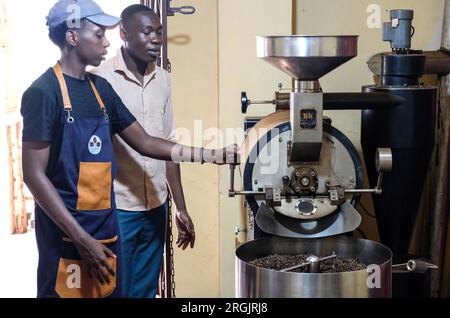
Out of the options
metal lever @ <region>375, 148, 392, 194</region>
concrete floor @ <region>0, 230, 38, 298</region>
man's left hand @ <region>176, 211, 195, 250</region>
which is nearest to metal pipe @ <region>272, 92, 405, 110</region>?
metal lever @ <region>375, 148, 392, 194</region>

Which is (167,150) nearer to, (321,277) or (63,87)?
(63,87)

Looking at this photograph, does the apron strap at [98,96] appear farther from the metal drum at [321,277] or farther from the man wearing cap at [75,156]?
the metal drum at [321,277]

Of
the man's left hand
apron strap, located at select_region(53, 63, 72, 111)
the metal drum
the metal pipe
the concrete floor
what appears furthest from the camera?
the man's left hand

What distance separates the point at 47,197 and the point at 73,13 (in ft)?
1.79

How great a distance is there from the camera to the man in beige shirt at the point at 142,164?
2.18 metres

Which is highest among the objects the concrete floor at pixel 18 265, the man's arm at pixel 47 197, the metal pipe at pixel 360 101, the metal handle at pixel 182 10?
the metal handle at pixel 182 10

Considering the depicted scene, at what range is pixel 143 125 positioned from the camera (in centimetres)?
224

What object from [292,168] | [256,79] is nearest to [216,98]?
[256,79]

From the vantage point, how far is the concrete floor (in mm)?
2146

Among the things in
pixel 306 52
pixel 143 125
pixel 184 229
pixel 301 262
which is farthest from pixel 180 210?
pixel 306 52

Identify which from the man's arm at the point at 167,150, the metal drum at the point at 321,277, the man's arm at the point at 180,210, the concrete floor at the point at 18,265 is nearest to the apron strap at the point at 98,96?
the man's arm at the point at 167,150

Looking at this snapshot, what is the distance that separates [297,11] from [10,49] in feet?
3.60

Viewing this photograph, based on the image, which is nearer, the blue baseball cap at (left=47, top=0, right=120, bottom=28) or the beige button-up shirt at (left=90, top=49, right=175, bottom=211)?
the blue baseball cap at (left=47, top=0, right=120, bottom=28)

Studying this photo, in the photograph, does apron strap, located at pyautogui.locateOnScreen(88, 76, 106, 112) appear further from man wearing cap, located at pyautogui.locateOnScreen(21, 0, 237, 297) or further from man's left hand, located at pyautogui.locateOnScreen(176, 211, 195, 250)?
man's left hand, located at pyautogui.locateOnScreen(176, 211, 195, 250)
